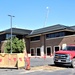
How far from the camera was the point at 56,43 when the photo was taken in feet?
171

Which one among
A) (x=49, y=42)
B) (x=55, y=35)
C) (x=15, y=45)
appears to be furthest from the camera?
(x=15, y=45)

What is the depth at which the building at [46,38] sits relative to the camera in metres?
49.9

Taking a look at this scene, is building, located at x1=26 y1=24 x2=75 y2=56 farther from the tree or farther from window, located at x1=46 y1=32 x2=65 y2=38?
the tree

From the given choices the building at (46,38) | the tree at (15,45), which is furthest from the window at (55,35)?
the tree at (15,45)

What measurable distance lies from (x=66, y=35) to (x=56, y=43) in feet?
10.5

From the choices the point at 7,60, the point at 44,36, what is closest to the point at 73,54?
the point at 7,60

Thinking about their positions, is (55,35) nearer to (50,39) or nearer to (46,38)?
(50,39)

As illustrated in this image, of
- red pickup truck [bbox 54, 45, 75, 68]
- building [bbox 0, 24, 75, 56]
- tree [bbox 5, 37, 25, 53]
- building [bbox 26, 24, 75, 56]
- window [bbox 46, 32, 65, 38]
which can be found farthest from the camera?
tree [bbox 5, 37, 25, 53]

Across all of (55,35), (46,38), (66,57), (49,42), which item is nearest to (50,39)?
(49,42)

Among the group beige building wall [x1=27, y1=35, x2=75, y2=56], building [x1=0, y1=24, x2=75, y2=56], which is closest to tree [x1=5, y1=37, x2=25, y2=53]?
building [x1=0, y1=24, x2=75, y2=56]

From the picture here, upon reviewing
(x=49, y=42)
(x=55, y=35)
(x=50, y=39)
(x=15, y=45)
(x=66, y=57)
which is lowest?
(x=66, y=57)

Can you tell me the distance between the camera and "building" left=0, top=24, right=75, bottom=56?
4992 cm

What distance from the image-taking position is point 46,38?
55500 millimetres

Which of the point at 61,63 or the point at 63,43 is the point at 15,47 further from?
the point at 61,63
